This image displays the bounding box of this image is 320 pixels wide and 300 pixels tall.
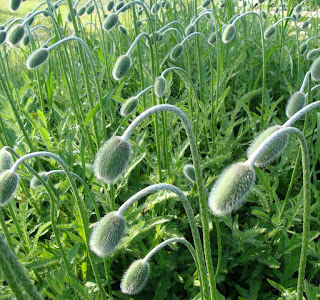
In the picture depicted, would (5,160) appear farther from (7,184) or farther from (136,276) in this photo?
(136,276)

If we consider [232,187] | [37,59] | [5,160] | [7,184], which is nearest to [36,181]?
[5,160]

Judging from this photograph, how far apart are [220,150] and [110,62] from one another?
1445 millimetres

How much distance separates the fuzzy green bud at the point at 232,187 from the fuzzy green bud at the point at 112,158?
0.26m

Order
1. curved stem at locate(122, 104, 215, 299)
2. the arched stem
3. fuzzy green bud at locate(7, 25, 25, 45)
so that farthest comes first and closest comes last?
fuzzy green bud at locate(7, 25, 25, 45) → curved stem at locate(122, 104, 215, 299) → the arched stem

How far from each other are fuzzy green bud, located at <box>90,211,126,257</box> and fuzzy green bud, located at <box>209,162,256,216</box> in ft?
0.88

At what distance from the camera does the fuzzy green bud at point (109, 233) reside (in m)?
0.98

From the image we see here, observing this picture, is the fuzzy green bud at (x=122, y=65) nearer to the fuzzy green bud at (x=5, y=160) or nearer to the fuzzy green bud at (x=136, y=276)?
the fuzzy green bud at (x=5, y=160)

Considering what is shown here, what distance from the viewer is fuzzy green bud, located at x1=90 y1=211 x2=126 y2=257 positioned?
98cm

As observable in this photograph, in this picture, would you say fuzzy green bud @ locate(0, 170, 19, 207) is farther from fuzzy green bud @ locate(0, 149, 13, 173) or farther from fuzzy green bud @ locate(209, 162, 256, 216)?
fuzzy green bud @ locate(209, 162, 256, 216)

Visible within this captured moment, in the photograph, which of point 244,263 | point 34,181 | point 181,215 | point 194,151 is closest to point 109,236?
point 194,151

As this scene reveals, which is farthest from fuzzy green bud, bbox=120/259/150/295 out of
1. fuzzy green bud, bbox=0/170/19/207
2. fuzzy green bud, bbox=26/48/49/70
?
fuzzy green bud, bbox=26/48/49/70

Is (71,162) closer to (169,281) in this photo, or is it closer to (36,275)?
(36,275)

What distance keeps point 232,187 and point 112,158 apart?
1.07 feet

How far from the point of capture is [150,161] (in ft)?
7.04
